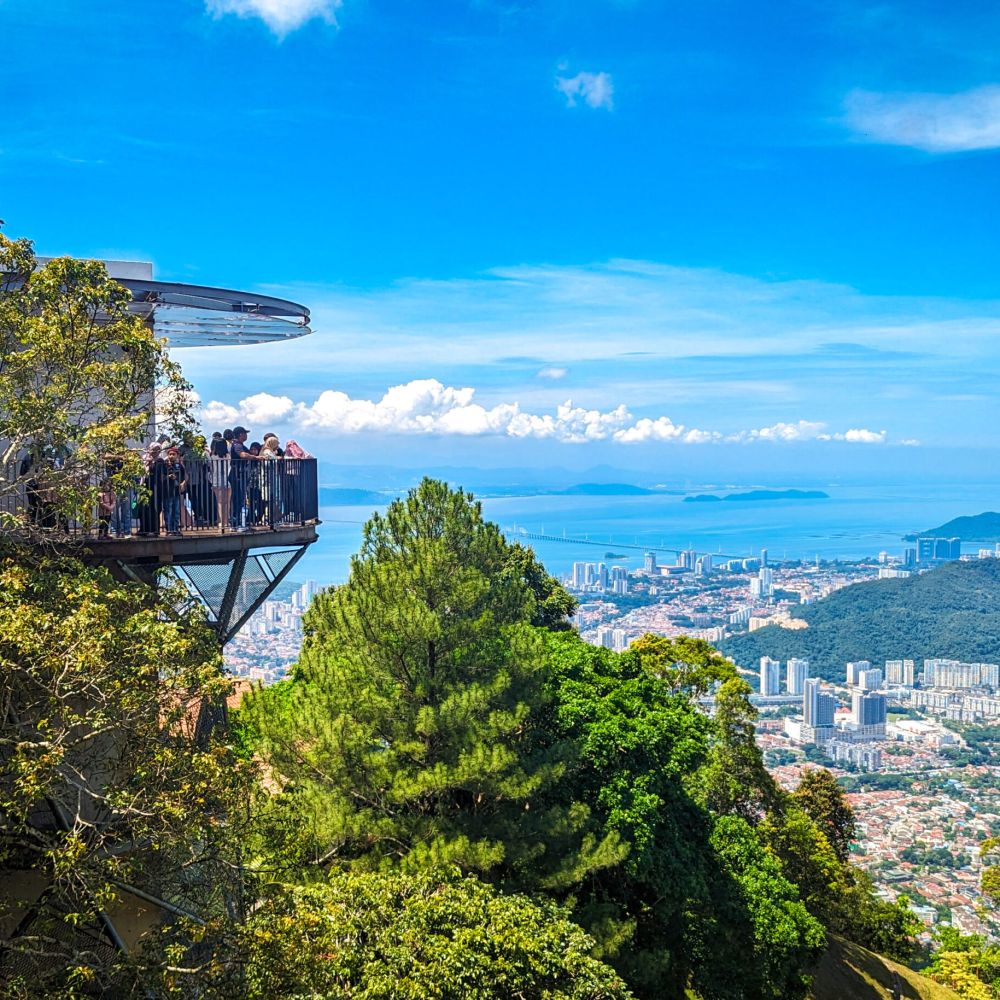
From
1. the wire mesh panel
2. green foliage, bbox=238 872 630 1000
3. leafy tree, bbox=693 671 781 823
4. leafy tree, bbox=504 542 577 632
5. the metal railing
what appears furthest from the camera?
Answer: leafy tree, bbox=504 542 577 632

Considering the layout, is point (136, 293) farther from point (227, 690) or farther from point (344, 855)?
point (344, 855)

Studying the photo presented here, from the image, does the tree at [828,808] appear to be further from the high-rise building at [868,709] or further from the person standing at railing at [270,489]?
the high-rise building at [868,709]

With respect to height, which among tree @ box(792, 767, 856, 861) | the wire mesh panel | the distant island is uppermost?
the distant island

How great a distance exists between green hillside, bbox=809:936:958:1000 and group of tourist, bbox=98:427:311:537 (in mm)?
13472

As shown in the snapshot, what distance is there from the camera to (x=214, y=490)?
10250 millimetres

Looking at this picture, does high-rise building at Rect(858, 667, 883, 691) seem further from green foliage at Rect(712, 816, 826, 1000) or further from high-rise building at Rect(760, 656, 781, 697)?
green foliage at Rect(712, 816, 826, 1000)

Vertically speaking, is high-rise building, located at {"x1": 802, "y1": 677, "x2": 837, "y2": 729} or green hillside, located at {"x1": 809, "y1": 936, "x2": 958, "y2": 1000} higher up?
green hillside, located at {"x1": 809, "y1": 936, "x2": 958, "y2": 1000}

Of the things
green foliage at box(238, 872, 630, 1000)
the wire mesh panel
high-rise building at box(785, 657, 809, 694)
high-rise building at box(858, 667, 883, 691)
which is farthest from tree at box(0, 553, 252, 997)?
high-rise building at box(858, 667, 883, 691)

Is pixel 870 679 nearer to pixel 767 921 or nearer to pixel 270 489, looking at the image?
pixel 767 921

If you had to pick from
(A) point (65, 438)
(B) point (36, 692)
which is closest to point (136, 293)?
(A) point (65, 438)

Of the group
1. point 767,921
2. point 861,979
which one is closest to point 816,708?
point 861,979

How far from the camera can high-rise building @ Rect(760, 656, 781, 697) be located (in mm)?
106200

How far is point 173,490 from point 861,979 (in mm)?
17432

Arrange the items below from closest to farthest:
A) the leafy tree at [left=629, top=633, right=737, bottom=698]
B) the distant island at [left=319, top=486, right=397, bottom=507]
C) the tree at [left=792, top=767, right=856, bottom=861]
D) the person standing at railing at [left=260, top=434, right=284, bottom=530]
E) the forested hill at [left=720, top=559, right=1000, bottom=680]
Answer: the person standing at railing at [left=260, top=434, right=284, bottom=530], the leafy tree at [left=629, top=633, right=737, bottom=698], the tree at [left=792, top=767, right=856, bottom=861], the distant island at [left=319, top=486, right=397, bottom=507], the forested hill at [left=720, top=559, right=1000, bottom=680]
